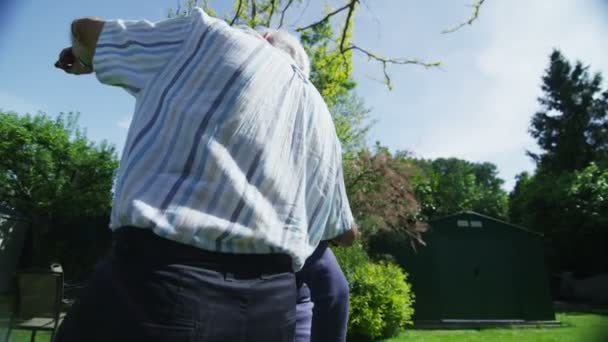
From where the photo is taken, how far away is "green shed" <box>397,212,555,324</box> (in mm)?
12148

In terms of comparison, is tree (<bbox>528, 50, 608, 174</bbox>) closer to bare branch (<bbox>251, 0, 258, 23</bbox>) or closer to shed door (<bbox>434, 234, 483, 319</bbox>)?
shed door (<bbox>434, 234, 483, 319</bbox>)

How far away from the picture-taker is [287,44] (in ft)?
4.25

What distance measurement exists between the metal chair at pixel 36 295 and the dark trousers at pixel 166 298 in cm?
572

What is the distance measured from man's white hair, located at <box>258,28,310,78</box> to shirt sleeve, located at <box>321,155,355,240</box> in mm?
307

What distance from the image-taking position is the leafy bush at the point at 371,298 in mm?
8078

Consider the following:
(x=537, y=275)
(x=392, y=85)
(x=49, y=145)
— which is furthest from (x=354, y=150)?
(x=392, y=85)

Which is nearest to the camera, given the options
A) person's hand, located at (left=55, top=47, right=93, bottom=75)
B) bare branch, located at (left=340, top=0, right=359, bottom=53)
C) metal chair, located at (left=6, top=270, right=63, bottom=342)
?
person's hand, located at (left=55, top=47, right=93, bottom=75)

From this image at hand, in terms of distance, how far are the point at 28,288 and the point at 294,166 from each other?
6.07m

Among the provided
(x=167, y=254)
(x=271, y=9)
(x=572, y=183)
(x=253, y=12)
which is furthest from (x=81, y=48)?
(x=572, y=183)

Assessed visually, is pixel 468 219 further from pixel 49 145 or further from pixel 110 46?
pixel 110 46

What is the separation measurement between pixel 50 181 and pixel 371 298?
9705 millimetres

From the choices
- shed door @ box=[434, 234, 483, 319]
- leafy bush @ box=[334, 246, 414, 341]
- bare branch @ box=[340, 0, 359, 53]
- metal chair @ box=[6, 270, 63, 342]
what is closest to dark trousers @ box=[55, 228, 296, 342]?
bare branch @ box=[340, 0, 359, 53]

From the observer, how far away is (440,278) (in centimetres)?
1230

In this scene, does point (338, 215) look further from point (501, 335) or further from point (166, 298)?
point (501, 335)
